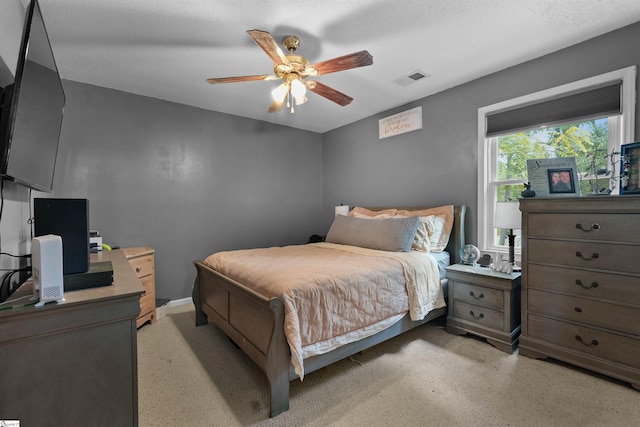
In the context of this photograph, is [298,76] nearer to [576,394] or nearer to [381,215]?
[381,215]

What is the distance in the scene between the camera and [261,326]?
5.70 feet

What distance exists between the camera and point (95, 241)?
248cm

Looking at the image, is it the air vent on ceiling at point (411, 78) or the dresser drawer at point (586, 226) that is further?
the air vent on ceiling at point (411, 78)

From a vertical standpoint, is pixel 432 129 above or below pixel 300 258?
above

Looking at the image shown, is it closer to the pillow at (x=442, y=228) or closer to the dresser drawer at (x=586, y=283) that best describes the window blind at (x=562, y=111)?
the pillow at (x=442, y=228)

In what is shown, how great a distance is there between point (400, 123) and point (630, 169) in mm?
2237

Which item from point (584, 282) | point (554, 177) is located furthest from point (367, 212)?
point (584, 282)

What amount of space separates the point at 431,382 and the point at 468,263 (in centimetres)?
128

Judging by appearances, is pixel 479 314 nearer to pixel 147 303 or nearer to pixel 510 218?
pixel 510 218

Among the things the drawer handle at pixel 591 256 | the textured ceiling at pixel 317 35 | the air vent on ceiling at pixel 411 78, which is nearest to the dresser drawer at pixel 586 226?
the drawer handle at pixel 591 256

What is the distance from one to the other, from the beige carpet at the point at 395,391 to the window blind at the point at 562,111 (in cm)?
198

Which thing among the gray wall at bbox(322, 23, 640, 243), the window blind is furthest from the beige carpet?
the window blind

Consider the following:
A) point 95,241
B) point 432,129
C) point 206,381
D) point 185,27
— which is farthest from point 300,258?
point 432,129

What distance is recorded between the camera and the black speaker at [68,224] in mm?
1241
